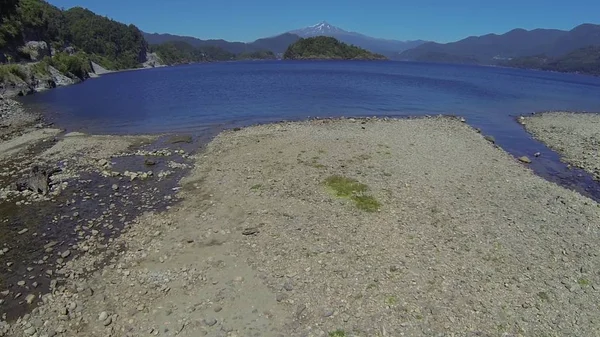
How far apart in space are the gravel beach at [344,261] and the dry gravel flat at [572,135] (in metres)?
9.19

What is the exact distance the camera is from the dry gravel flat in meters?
31.4

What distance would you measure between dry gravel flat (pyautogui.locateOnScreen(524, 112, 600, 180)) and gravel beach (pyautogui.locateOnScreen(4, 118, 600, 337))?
919 centimetres

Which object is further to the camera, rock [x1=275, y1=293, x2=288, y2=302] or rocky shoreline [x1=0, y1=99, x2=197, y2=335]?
rocky shoreline [x1=0, y1=99, x2=197, y2=335]

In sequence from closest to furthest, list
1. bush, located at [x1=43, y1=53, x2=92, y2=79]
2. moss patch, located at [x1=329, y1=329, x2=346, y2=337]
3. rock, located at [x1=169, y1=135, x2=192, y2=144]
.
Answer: moss patch, located at [x1=329, y1=329, x2=346, y2=337] → rock, located at [x1=169, y1=135, x2=192, y2=144] → bush, located at [x1=43, y1=53, x2=92, y2=79]

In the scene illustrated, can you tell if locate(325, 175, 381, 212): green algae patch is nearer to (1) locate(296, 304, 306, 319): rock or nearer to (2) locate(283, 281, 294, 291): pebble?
(2) locate(283, 281, 294, 291): pebble

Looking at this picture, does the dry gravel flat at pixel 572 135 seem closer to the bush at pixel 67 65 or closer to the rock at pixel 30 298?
the rock at pixel 30 298

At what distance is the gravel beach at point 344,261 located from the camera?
1226 cm

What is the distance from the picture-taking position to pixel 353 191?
2236 centimetres

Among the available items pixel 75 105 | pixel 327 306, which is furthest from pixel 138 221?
pixel 75 105

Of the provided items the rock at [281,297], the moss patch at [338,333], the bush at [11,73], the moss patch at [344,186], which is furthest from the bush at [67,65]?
the moss patch at [338,333]

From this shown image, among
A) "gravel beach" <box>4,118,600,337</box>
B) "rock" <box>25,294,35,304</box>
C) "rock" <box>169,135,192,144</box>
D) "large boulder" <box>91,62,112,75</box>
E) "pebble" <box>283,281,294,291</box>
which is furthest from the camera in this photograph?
"large boulder" <box>91,62,112,75</box>

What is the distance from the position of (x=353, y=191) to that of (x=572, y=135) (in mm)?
32373

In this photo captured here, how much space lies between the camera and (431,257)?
51.5ft

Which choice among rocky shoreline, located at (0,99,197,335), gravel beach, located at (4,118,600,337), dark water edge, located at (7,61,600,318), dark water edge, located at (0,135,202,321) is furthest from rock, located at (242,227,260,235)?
dark water edge, located at (7,61,600,318)
